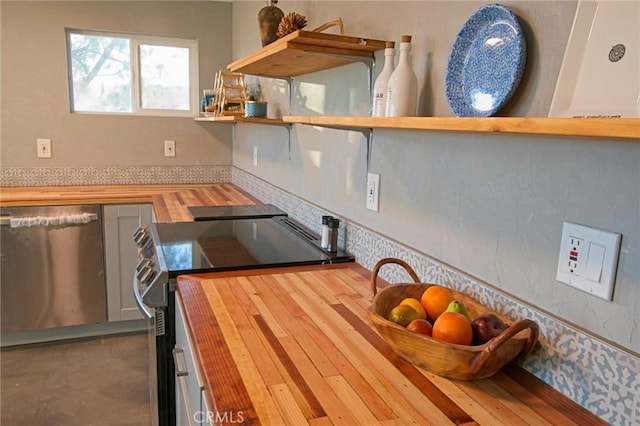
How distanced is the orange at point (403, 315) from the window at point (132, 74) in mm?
3030

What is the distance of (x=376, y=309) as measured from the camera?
3.50ft

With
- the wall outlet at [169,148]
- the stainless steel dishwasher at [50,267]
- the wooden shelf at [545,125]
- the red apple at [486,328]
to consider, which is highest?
the wooden shelf at [545,125]

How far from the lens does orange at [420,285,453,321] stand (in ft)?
3.49

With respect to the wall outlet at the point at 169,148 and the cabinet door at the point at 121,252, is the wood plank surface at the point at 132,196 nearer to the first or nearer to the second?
the cabinet door at the point at 121,252

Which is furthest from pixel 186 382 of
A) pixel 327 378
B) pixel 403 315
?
pixel 403 315

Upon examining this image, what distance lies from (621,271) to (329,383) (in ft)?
1.80

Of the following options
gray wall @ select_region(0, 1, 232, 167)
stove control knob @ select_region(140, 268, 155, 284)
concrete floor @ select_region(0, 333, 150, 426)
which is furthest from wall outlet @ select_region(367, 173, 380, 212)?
gray wall @ select_region(0, 1, 232, 167)

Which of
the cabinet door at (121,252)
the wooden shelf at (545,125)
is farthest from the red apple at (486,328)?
the cabinet door at (121,252)

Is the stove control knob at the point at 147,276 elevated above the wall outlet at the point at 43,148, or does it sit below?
below

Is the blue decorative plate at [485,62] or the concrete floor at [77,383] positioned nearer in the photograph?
the blue decorative plate at [485,62]

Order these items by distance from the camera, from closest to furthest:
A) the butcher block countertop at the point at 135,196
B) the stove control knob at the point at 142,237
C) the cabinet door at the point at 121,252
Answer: the stove control knob at the point at 142,237 < the butcher block countertop at the point at 135,196 < the cabinet door at the point at 121,252

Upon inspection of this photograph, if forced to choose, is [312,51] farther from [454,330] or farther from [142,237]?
[142,237]

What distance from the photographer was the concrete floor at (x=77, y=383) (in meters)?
2.34

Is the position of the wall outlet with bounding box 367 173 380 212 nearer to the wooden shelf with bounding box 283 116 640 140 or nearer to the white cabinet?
the wooden shelf with bounding box 283 116 640 140
